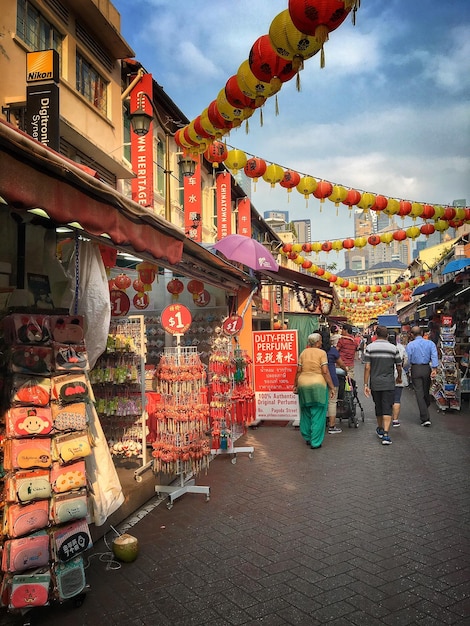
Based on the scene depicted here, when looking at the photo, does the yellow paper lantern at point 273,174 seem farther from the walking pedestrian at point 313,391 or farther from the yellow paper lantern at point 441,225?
the yellow paper lantern at point 441,225

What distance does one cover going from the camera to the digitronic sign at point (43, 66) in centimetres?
794

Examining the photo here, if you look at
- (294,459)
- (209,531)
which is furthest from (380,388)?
(209,531)

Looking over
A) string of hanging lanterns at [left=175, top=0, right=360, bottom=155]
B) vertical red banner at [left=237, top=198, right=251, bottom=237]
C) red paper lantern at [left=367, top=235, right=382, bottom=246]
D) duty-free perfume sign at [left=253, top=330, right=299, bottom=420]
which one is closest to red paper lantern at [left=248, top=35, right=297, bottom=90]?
string of hanging lanterns at [left=175, top=0, right=360, bottom=155]

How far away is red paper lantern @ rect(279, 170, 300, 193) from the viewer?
10.3 meters

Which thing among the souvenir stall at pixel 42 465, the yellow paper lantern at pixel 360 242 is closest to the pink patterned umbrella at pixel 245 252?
the souvenir stall at pixel 42 465

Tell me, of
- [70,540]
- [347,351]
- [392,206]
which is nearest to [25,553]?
[70,540]

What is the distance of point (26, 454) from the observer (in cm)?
346

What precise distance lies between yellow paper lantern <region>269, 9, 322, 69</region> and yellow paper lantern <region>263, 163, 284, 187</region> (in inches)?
187

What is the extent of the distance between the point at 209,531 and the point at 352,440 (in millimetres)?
4806

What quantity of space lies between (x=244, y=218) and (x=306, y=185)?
1094 cm

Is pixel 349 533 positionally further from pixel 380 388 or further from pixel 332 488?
pixel 380 388

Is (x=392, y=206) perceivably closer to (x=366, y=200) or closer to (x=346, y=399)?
(x=366, y=200)

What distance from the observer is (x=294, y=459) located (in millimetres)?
7602

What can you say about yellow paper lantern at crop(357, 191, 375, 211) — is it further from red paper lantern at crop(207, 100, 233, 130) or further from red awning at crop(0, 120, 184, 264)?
red awning at crop(0, 120, 184, 264)
